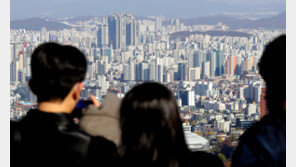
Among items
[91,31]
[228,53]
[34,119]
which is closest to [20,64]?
[228,53]

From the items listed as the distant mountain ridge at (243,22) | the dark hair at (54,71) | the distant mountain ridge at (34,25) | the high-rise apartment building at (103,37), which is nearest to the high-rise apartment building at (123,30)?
the high-rise apartment building at (103,37)

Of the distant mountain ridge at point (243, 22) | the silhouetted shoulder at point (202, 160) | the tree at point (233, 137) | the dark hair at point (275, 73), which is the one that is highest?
the distant mountain ridge at point (243, 22)

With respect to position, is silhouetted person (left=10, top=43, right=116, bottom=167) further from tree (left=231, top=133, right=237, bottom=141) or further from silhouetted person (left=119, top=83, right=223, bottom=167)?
tree (left=231, top=133, right=237, bottom=141)

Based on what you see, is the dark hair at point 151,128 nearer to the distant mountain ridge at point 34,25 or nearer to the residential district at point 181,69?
the residential district at point 181,69

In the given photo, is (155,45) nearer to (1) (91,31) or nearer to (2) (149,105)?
(1) (91,31)

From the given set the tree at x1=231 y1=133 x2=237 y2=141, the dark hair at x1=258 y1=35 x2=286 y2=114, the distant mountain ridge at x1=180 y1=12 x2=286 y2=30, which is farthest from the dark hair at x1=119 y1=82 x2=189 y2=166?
the distant mountain ridge at x1=180 y1=12 x2=286 y2=30

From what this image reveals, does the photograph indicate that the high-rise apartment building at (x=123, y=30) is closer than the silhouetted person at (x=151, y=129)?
No

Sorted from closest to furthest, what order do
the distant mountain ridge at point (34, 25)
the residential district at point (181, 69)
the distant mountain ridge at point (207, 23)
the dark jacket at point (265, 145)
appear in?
1. the dark jacket at point (265, 145)
2. the residential district at point (181, 69)
3. the distant mountain ridge at point (34, 25)
4. the distant mountain ridge at point (207, 23)
